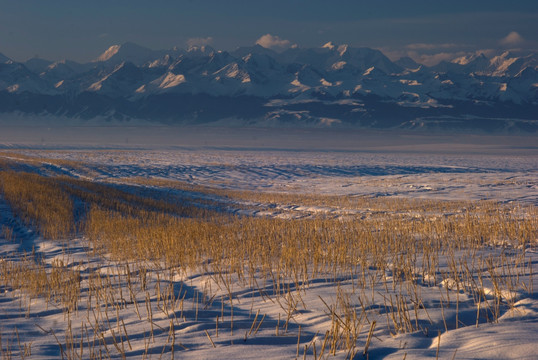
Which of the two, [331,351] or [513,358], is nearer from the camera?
[513,358]

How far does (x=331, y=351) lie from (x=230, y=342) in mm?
627

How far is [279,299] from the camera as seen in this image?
4.13 metres

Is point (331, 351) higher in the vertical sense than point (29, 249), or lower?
higher

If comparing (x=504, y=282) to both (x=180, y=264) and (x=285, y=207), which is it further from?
(x=285, y=207)

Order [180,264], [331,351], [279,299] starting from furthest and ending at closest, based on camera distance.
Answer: [180,264]
[279,299]
[331,351]

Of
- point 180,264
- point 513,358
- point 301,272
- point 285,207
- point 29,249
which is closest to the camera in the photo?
point 513,358

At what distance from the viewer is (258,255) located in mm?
5863

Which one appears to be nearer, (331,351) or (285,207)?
(331,351)

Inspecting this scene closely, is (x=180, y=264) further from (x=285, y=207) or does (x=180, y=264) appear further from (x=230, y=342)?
(x=285, y=207)

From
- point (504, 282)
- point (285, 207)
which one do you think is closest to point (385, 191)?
point (285, 207)

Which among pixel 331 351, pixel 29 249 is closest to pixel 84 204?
pixel 29 249

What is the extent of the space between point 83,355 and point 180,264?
2.73 m

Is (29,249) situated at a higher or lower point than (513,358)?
lower

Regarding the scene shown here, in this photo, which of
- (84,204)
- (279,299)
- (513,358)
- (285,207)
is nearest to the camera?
(513,358)
